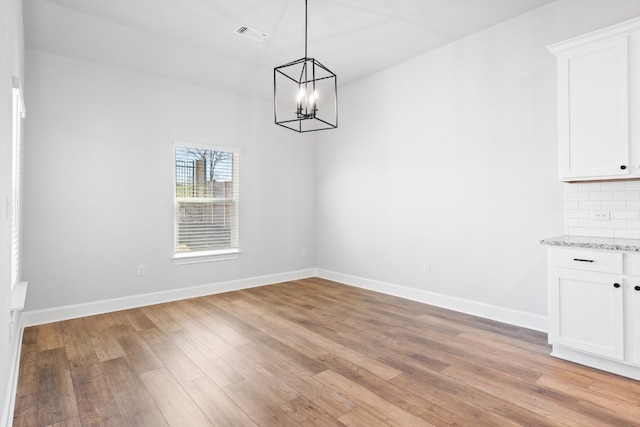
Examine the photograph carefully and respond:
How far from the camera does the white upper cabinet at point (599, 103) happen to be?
256cm

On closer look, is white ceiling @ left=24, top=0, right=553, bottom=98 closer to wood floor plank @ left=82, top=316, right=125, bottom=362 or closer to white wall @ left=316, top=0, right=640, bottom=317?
white wall @ left=316, top=0, right=640, bottom=317

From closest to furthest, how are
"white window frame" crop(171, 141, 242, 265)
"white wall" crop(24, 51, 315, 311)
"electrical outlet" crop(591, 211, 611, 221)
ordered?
"electrical outlet" crop(591, 211, 611, 221)
"white wall" crop(24, 51, 315, 311)
"white window frame" crop(171, 141, 242, 265)

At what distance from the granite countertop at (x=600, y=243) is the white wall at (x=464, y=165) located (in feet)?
1.55

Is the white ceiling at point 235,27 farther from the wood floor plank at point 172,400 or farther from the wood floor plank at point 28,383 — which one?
the wood floor plank at point 172,400

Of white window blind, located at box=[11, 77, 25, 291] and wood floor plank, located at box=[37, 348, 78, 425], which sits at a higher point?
white window blind, located at box=[11, 77, 25, 291]

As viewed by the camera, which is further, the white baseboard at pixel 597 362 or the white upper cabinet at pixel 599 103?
the white upper cabinet at pixel 599 103

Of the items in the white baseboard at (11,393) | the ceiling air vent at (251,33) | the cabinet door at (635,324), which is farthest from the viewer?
the ceiling air vent at (251,33)

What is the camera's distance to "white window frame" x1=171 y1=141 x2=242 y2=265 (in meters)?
4.50

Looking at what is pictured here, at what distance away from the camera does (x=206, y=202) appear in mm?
4820

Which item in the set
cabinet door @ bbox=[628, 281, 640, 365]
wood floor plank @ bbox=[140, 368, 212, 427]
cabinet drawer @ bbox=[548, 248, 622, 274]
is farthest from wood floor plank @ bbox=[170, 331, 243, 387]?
cabinet door @ bbox=[628, 281, 640, 365]

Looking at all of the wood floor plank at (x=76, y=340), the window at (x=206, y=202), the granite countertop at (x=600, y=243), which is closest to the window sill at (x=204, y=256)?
the window at (x=206, y=202)

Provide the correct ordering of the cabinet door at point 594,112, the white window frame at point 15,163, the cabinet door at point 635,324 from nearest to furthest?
1. the white window frame at point 15,163
2. the cabinet door at point 635,324
3. the cabinet door at point 594,112

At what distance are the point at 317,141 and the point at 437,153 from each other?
2345 millimetres

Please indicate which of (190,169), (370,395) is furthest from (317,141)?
(370,395)
